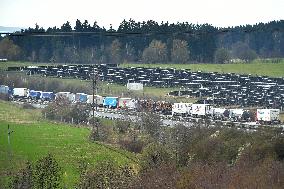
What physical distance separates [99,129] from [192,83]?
19.5m

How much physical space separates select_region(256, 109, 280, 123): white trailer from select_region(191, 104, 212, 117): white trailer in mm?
3714

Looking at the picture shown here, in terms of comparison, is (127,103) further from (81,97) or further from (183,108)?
(183,108)

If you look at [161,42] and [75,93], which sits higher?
[161,42]

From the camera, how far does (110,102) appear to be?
41.5 m

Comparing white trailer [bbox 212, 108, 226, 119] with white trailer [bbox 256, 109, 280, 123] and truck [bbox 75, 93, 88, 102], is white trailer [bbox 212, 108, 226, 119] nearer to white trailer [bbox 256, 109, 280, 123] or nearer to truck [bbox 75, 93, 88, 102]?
white trailer [bbox 256, 109, 280, 123]

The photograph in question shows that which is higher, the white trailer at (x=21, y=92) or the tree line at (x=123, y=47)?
the tree line at (x=123, y=47)

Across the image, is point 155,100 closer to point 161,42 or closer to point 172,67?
point 172,67

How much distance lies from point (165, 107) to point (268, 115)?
8199mm

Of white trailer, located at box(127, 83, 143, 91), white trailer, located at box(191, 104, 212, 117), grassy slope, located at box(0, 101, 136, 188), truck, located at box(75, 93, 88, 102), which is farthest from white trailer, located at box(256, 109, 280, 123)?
truck, located at box(75, 93, 88, 102)

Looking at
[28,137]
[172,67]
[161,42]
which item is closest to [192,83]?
[172,67]

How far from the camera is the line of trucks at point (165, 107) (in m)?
34.0

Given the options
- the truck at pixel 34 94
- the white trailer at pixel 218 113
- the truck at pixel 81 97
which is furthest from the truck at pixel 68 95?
the white trailer at pixel 218 113

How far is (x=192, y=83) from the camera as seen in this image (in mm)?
47125

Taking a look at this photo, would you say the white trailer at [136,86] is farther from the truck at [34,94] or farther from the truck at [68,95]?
the truck at [34,94]
